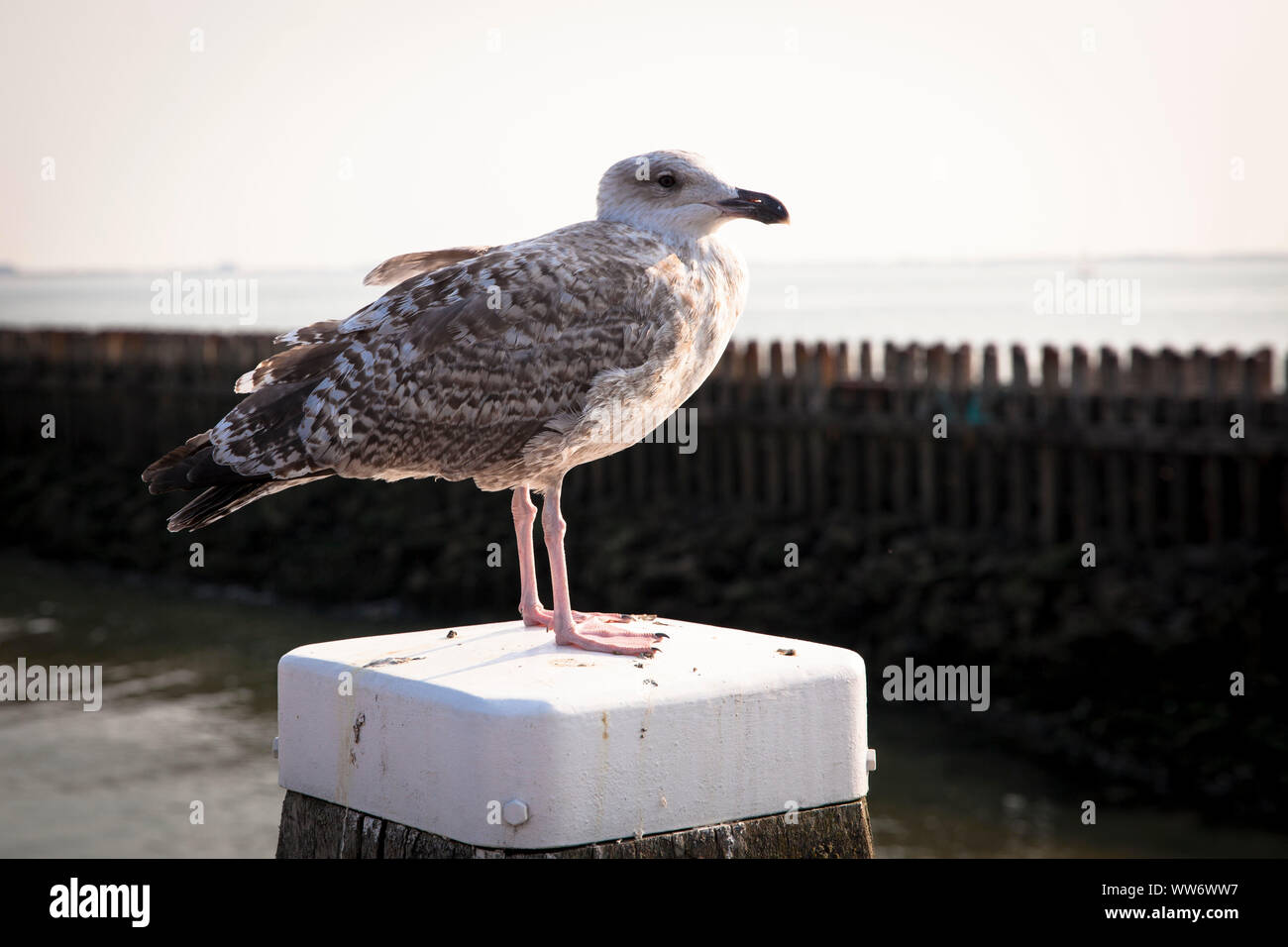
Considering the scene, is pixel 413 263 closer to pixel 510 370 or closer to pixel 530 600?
pixel 510 370

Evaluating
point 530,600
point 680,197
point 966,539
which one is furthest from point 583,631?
point 966,539

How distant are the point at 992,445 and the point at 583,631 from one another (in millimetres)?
7545

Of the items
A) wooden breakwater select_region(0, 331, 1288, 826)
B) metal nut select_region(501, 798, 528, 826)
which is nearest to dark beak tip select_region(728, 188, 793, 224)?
metal nut select_region(501, 798, 528, 826)

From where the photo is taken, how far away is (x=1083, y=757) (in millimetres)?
9453

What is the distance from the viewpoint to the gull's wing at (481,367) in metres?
4.55

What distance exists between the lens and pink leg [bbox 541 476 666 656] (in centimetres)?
427

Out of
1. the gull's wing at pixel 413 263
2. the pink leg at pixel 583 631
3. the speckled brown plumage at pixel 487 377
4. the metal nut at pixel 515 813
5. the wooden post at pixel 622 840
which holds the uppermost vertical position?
the gull's wing at pixel 413 263

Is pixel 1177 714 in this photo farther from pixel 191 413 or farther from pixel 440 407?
pixel 191 413

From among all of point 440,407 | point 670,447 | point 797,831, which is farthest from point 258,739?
point 797,831

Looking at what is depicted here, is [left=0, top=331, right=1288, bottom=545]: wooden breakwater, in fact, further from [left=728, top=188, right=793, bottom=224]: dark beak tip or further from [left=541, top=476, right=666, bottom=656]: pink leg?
[left=541, top=476, right=666, bottom=656]: pink leg

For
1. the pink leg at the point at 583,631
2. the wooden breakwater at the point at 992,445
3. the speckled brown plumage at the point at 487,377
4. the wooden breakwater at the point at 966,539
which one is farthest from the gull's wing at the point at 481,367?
the wooden breakwater at the point at 992,445

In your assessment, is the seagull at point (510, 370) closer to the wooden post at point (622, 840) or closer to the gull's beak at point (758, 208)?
the gull's beak at point (758, 208)

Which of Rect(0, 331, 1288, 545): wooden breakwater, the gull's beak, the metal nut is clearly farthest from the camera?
Rect(0, 331, 1288, 545): wooden breakwater
